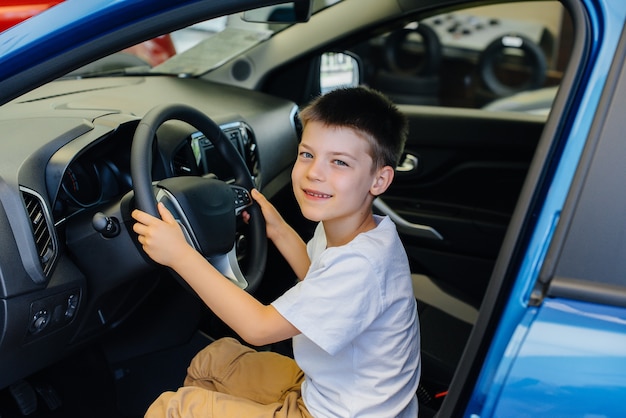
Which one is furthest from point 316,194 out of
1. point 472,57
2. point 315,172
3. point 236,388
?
point 472,57

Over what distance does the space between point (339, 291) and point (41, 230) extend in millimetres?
592

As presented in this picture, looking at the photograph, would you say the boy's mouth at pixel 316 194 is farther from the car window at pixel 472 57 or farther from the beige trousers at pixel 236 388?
the car window at pixel 472 57

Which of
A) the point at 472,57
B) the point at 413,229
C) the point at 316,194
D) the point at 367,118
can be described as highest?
the point at 367,118

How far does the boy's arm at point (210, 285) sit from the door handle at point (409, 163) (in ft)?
4.96

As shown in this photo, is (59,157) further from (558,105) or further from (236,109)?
(558,105)

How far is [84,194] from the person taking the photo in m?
1.65

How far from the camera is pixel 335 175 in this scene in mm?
1413

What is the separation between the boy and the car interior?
0.14 metres

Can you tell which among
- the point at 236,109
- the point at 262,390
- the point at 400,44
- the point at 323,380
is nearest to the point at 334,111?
the point at 323,380

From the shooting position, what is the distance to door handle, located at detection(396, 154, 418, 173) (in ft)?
9.09

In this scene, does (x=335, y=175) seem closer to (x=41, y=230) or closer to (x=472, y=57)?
(x=41, y=230)

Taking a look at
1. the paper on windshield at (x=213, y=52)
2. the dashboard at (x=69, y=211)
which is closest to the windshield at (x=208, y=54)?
the paper on windshield at (x=213, y=52)

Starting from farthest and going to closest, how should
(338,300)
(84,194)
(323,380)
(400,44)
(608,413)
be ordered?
(400,44) < (84,194) < (323,380) < (338,300) < (608,413)

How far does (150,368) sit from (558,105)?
1.44m
